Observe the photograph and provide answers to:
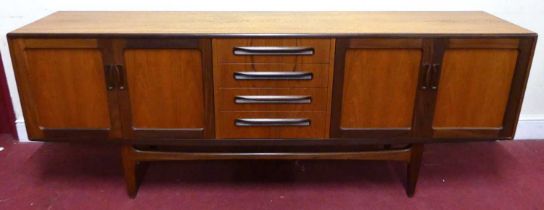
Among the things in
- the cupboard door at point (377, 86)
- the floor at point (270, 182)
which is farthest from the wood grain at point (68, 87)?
the cupboard door at point (377, 86)

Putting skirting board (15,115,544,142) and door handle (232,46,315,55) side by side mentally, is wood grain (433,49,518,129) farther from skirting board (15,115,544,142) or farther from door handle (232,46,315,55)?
skirting board (15,115,544,142)

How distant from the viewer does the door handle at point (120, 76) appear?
1.37 meters

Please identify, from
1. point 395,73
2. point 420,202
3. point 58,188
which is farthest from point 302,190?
point 58,188

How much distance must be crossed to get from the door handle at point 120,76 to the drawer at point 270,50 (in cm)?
30

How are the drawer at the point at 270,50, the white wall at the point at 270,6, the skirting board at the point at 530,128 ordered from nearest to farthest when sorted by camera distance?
the drawer at the point at 270,50 < the white wall at the point at 270,6 < the skirting board at the point at 530,128

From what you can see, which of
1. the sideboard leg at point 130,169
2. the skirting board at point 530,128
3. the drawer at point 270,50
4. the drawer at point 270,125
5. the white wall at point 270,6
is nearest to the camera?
the drawer at point 270,50

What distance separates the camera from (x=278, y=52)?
135cm

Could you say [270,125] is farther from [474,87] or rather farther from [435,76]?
[474,87]

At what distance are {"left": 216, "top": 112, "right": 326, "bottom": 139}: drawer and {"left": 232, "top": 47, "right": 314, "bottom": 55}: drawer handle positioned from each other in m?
0.22

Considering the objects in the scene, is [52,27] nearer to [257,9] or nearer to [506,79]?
[257,9]

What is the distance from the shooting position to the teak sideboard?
1.34 metres

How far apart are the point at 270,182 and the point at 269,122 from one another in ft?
1.37

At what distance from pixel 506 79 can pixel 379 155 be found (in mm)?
493

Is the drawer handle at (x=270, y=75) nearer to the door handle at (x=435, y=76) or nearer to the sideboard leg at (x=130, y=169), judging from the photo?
the door handle at (x=435, y=76)
